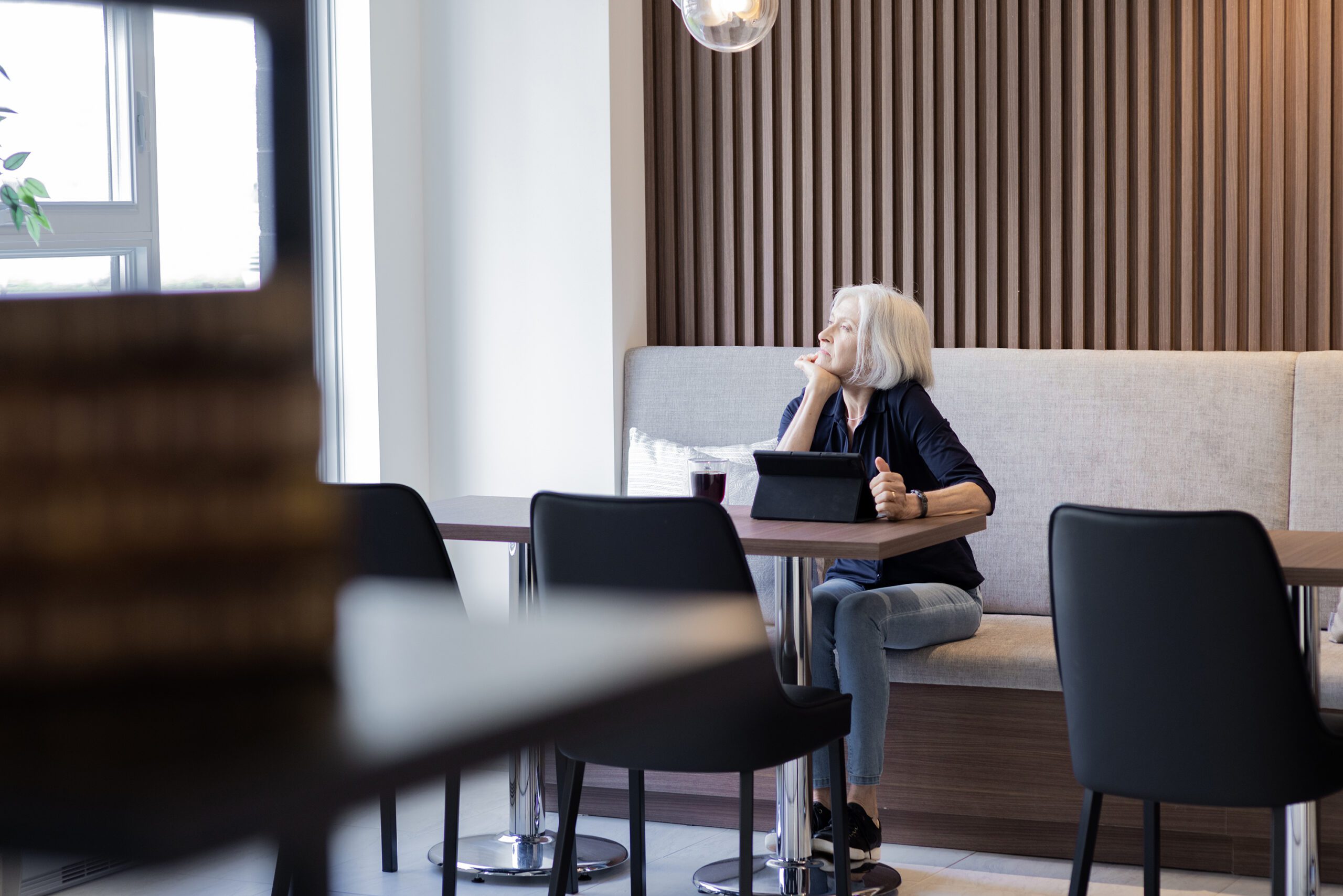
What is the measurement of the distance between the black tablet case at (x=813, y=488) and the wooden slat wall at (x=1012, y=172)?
4.91ft

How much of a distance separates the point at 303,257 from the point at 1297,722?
7.44ft

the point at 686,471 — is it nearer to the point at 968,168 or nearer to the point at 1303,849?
the point at 968,168

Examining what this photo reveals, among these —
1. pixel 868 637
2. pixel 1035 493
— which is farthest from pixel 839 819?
pixel 1035 493

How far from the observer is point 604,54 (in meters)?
4.53

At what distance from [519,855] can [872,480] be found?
3.92 feet

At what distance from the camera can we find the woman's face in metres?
3.58

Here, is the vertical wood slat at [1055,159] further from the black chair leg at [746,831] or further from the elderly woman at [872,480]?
the black chair leg at [746,831]

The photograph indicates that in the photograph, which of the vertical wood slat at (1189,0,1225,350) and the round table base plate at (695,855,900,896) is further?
the vertical wood slat at (1189,0,1225,350)

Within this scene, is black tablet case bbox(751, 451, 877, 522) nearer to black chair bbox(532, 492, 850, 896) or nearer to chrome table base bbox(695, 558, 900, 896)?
chrome table base bbox(695, 558, 900, 896)

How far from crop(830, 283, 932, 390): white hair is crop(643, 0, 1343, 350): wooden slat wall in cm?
85

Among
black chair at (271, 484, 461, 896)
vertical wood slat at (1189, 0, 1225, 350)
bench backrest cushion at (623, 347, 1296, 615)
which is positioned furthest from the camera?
vertical wood slat at (1189, 0, 1225, 350)

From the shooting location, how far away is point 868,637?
3.26 m

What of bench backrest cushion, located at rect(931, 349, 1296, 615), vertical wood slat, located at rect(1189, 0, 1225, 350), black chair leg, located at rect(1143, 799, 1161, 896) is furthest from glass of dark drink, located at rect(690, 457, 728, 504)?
vertical wood slat, located at rect(1189, 0, 1225, 350)

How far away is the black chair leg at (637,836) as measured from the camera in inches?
116
